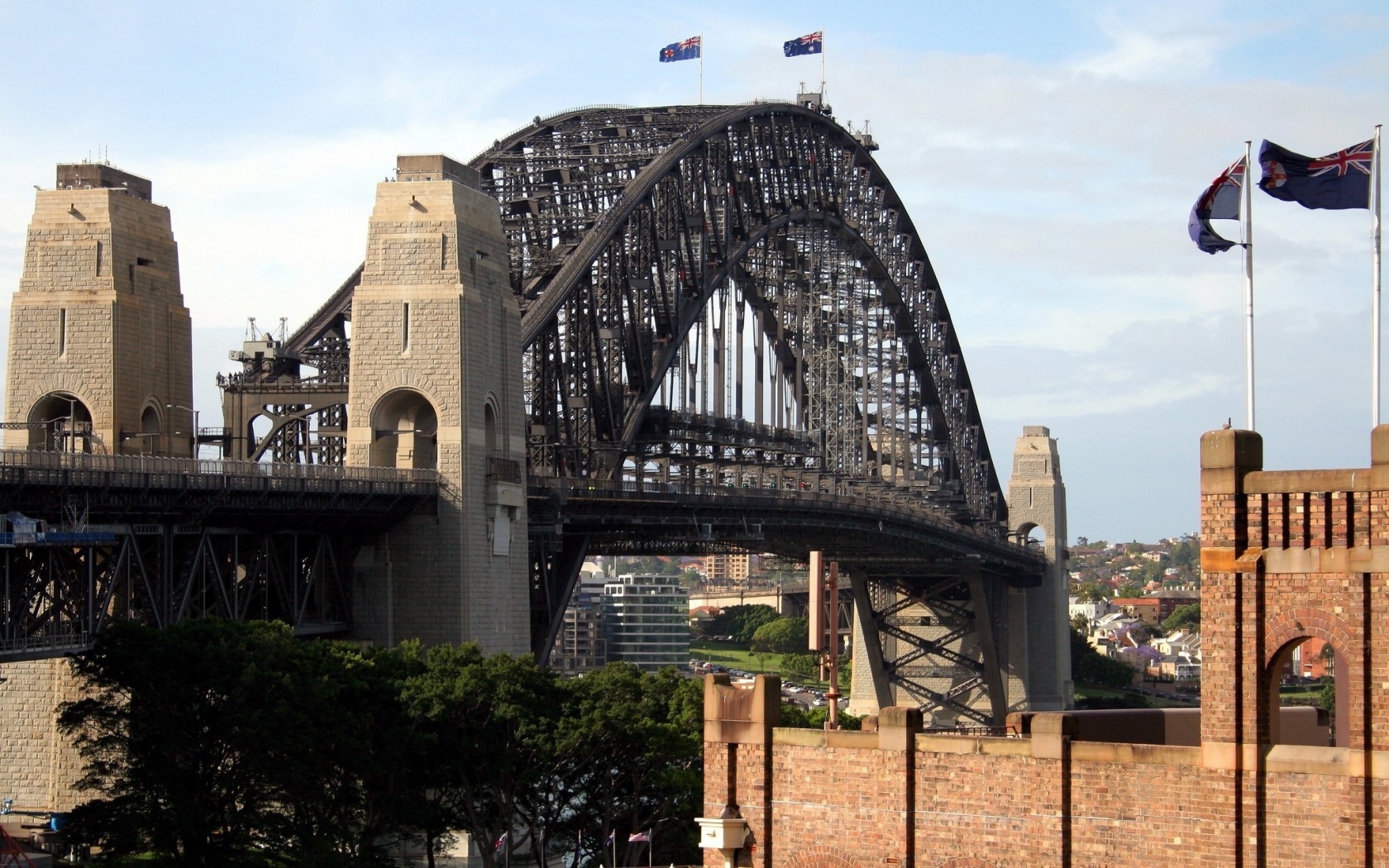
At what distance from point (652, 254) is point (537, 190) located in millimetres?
8004

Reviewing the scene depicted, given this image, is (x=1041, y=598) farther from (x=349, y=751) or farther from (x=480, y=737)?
(x=349, y=751)

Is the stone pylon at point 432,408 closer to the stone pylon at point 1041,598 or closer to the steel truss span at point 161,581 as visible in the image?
the steel truss span at point 161,581

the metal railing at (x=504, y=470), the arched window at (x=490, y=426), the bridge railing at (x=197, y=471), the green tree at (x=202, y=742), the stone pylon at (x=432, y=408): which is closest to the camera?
the green tree at (x=202, y=742)

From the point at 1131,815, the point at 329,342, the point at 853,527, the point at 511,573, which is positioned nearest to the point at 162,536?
the point at 511,573

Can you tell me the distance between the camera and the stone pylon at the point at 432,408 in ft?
236

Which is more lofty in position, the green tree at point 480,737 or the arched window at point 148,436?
the arched window at point 148,436

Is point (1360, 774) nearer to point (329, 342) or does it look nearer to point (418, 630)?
point (418, 630)

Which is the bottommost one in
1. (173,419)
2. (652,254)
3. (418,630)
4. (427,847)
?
(427,847)

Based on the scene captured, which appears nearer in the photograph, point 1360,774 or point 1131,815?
point 1360,774

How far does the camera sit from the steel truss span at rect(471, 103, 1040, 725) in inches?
3807

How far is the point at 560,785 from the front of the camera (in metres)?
75.9

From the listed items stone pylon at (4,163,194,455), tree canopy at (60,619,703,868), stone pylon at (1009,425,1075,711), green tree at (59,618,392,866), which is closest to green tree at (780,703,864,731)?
tree canopy at (60,619,703,868)

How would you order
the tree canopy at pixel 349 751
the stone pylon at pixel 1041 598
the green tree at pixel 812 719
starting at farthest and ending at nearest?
the stone pylon at pixel 1041 598
the green tree at pixel 812 719
the tree canopy at pixel 349 751

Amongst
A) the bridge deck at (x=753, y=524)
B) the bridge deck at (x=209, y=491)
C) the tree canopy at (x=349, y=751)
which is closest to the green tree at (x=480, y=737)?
the tree canopy at (x=349, y=751)
